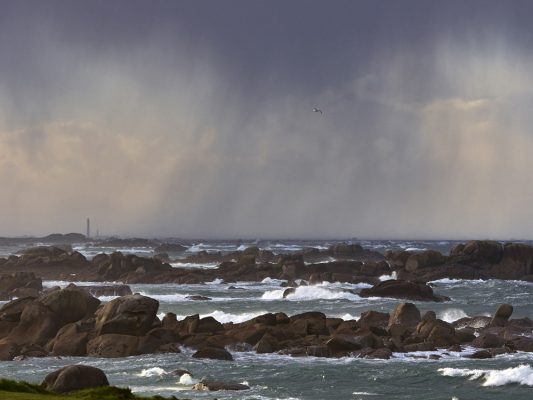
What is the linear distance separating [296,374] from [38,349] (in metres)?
19.8

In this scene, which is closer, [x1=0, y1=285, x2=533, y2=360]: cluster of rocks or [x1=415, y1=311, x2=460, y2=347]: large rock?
[x1=0, y1=285, x2=533, y2=360]: cluster of rocks

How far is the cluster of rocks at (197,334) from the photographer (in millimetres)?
54344

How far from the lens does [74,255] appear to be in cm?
14175

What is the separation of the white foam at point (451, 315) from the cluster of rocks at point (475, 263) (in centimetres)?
4441

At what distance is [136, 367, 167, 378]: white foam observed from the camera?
1816 inches

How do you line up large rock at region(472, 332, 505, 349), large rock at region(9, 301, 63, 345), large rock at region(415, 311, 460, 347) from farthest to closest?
large rock at region(9, 301, 63, 345) < large rock at region(415, 311, 460, 347) < large rock at region(472, 332, 505, 349)

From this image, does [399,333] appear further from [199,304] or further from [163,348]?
[199,304]

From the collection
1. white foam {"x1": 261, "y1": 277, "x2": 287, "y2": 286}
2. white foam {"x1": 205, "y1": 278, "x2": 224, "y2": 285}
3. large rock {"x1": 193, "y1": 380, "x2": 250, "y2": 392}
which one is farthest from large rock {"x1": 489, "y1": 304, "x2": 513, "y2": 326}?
white foam {"x1": 205, "y1": 278, "x2": 224, "y2": 285}

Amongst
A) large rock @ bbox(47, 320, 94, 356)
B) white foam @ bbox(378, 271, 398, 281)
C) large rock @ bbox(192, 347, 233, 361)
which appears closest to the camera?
large rock @ bbox(192, 347, 233, 361)

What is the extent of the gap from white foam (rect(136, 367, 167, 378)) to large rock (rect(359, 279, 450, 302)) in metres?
51.8

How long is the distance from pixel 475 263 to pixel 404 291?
1703 inches

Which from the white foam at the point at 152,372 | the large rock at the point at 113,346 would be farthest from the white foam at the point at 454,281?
the white foam at the point at 152,372

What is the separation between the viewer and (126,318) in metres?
57.6

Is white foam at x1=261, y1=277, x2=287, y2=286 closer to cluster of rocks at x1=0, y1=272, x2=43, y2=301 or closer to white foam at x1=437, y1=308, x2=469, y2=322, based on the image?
cluster of rocks at x1=0, y1=272, x2=43, y2=301
